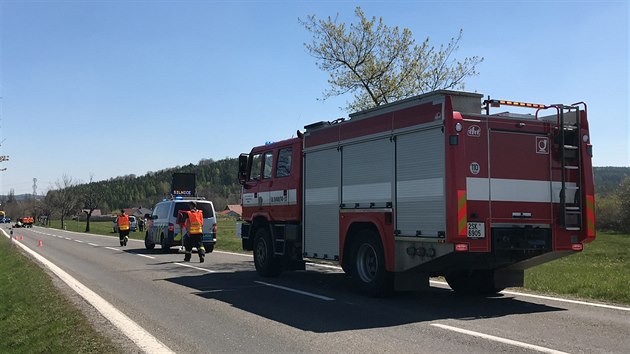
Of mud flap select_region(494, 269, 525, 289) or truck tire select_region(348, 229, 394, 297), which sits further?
mud flap select_region(494, 269, 525, 289)

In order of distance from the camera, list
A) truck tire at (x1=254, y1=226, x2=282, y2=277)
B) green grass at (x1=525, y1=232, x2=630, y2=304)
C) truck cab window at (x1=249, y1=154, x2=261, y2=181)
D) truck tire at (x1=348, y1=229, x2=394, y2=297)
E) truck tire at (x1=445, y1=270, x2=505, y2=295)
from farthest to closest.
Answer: truck cab window at (x1=249, y1=154, x2=261, y2=181) < truck tire at (x1=254, y1=226, x2=282, y2=277) < green grass at (x1=525, y1=232, x2=630, y2=304) < truck tire at (x1=445, y1=270, x2=505, y2=295) < truck tire at (x1=348, y1=229, x2=394, y2=297)

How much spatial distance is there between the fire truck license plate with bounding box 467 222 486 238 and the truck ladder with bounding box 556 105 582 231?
153cm

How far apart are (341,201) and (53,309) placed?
17.1 ft

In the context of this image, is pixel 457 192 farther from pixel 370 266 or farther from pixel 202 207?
pixel 202 207

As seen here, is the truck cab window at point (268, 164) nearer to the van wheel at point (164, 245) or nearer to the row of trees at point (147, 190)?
the van wheel at point (164, 245)

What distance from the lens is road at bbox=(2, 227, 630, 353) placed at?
638cm

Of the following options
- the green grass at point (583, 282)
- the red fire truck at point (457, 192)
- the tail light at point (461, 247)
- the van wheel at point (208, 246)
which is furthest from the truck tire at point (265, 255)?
the van wheel at point (208, 246)

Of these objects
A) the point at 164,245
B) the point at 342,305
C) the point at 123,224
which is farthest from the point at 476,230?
the point at 123,224

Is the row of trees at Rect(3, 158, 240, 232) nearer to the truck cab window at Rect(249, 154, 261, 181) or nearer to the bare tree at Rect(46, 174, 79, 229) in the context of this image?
the bare tree at Rect(46, 174, 79, 229)

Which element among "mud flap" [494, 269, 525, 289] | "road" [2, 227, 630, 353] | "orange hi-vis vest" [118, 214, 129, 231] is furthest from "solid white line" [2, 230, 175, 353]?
"orange hi-vis vest" [118, 214, 129, 231]

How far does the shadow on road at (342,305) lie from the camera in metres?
7.86

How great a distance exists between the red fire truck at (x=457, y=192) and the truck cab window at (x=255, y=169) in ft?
11.9

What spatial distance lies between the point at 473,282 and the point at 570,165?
9.11 feet

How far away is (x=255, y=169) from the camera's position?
14234mm
